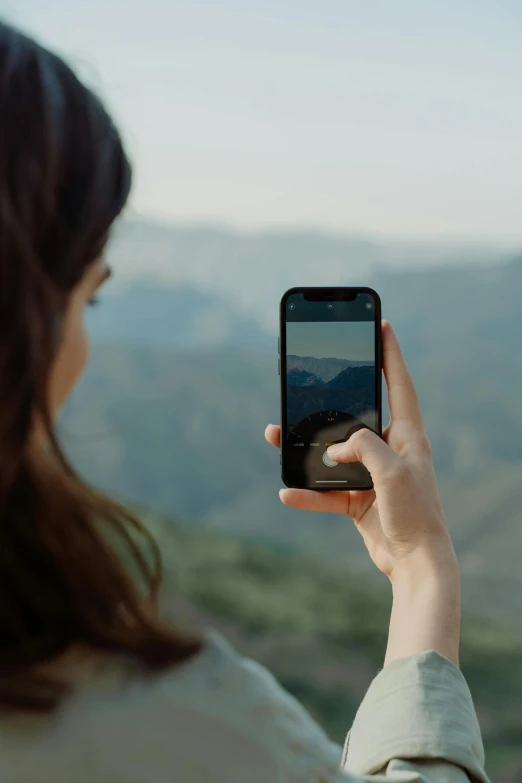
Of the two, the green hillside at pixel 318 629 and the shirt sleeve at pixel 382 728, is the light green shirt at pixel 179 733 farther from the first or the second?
the green hillside at pixel 318 629

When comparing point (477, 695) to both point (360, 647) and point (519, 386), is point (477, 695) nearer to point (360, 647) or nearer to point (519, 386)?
point (360, 647)

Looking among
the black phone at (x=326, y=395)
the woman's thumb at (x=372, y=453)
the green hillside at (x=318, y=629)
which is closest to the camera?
the woman's thumb at (x=372, y=453)

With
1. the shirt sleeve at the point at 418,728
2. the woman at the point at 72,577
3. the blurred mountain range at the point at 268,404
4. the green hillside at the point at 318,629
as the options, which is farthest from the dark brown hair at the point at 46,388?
the blurred mountain range at the point at 268,404

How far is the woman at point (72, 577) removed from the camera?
300mm

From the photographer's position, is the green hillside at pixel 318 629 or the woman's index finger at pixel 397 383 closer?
the woman's index finger at pixel 397 383

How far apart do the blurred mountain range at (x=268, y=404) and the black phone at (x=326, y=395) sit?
1951 mm

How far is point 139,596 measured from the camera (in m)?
0.35

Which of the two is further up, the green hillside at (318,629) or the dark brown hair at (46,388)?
the dark brown hair at (46,388)

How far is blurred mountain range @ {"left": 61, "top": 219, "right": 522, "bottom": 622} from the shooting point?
279 cm

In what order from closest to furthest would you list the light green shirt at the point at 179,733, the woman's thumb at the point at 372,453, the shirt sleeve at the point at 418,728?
the light green shirt at the point at 179,733, the shirt sleeve at the point at 418,728, the woman's thumb at the point at 372,453

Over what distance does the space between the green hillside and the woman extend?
1544 mm

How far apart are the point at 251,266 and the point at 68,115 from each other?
2.90 metres

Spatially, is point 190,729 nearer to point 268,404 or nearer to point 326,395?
point 326,395

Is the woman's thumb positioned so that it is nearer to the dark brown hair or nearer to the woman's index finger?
the woman's index finger
